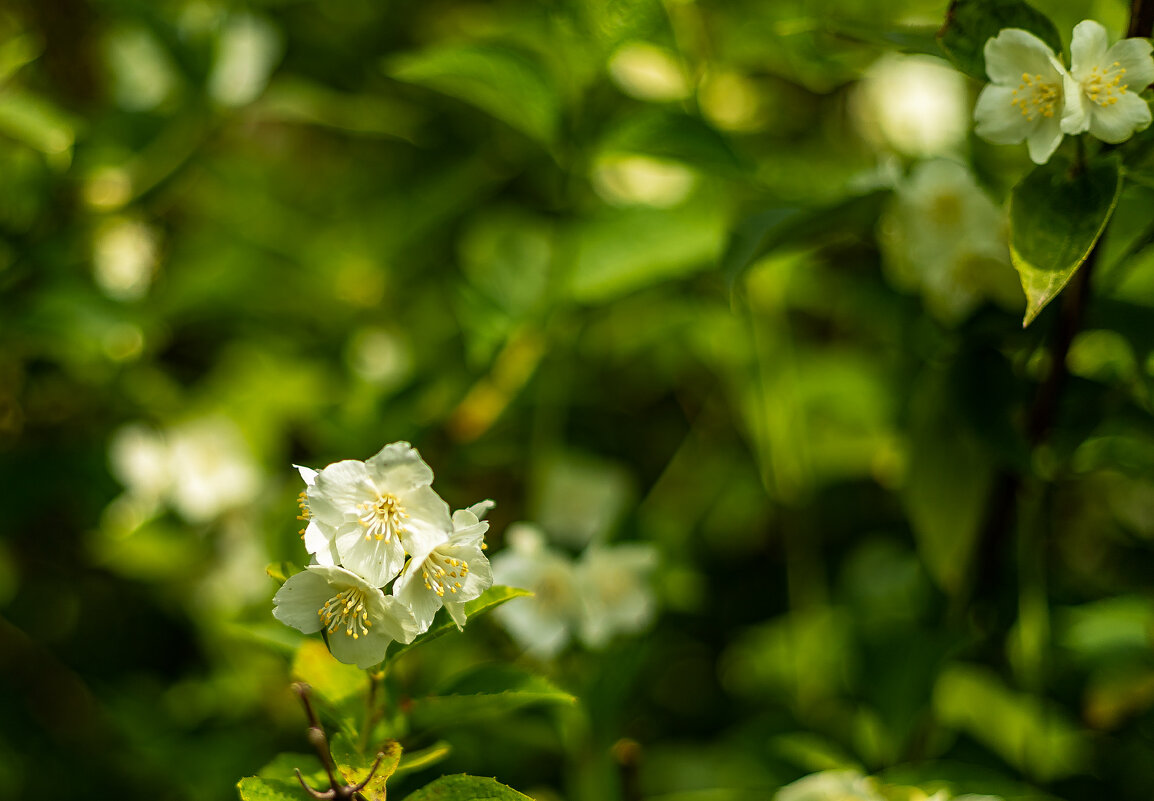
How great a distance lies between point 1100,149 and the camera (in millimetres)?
940

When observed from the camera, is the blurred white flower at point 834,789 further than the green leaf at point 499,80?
No

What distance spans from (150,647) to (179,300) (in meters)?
0.76

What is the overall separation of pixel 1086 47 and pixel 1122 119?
9 centimetres

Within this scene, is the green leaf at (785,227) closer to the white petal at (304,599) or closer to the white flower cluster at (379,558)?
the white flower cluster at (379,558)

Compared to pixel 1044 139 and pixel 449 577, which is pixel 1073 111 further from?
pixel 449 577

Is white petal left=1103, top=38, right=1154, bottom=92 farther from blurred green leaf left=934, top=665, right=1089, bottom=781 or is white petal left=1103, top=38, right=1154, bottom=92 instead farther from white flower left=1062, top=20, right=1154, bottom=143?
blurred green leaf left=934, top=665, right=1089, bottom=781

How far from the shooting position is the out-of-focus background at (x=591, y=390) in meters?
1.22

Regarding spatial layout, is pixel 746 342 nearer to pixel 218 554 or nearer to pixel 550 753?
pixel 550 753

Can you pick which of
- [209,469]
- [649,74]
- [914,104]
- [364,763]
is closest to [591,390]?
[649,74]

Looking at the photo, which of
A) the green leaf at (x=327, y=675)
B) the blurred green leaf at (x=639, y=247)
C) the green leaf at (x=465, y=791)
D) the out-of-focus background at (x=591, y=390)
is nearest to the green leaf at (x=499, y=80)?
the out-of-focus background at (x=591, y=390)

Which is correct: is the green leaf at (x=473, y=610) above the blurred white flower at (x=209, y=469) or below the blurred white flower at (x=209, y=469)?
below

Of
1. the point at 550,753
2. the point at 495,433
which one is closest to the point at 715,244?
the point at 495,433

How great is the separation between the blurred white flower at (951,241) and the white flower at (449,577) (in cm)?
72

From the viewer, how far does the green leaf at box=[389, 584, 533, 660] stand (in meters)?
0.84
